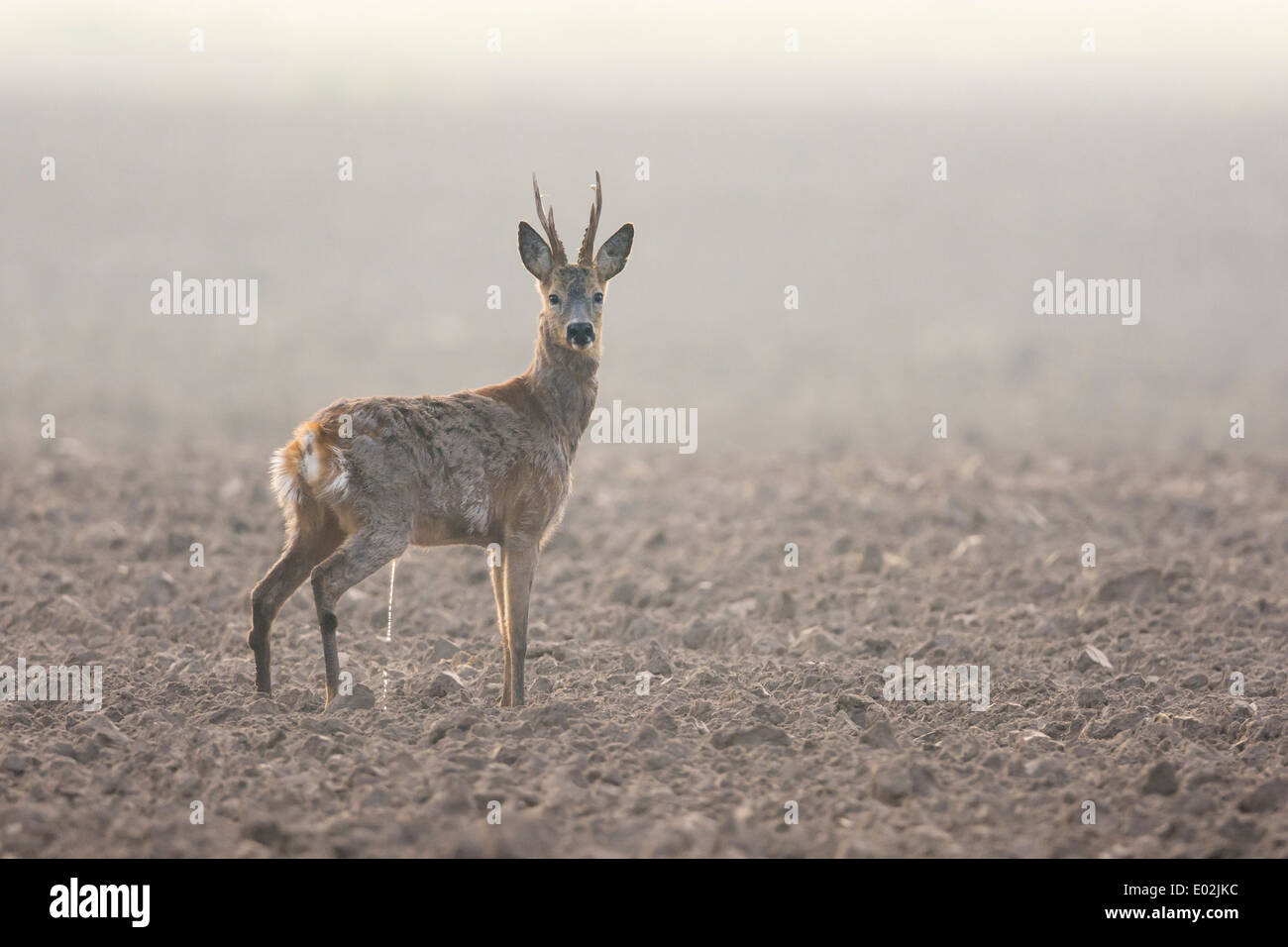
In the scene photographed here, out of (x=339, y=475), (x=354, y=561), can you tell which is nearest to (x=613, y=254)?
(x=339, y=475)

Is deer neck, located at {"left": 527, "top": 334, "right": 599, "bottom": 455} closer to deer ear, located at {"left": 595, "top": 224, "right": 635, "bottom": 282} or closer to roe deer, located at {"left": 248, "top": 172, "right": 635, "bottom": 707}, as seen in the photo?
roe deer, located at {"left": 248, "top": 172, "right": 635, "bottom": 707}

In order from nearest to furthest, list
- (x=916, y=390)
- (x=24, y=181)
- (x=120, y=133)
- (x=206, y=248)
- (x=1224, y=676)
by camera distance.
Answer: (x=1224, y=676) → (x=916, y=390) → (x=206, y=248) → (x=24, y=181) → (x=120, y=133)

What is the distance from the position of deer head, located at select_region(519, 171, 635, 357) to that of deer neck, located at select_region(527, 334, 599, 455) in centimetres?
7

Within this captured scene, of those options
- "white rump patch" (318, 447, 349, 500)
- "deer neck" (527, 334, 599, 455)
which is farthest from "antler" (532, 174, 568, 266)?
"white rump patch" (318, 447, 349, 500)

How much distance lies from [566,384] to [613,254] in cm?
118

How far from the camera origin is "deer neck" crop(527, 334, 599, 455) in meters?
9.83

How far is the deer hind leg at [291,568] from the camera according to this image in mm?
8781

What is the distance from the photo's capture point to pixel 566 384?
9.91 meters

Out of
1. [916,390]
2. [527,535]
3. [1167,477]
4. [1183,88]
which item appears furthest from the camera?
[1183,88]

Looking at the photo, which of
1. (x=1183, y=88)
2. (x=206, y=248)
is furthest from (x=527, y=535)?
(x=1183, y=88)
